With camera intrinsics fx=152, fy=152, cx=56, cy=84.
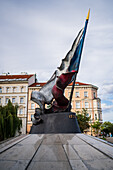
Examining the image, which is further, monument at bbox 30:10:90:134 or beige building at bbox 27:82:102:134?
beige building at bbox 27:82:102:134

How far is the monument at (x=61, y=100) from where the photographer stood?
6.35 metres

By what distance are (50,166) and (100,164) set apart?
29.8 inches

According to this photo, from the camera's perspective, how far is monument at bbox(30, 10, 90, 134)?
6.35 meters

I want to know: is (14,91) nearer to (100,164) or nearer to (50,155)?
(50,155)

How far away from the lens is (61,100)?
7777 mm

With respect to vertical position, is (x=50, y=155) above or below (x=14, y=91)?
below

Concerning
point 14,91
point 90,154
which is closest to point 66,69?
point 90,154

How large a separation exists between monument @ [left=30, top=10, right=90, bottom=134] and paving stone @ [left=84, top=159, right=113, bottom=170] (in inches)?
147

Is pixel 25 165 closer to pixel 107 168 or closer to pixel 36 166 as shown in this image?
pixel 36 166

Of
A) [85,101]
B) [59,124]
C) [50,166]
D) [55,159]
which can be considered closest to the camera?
[50,166]

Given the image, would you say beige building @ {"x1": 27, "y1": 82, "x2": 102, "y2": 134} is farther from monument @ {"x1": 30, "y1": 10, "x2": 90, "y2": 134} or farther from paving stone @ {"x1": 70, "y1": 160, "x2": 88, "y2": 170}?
paving stone @ {"x1": 70, "y1": 160, "x2": 88, "y2": 170}

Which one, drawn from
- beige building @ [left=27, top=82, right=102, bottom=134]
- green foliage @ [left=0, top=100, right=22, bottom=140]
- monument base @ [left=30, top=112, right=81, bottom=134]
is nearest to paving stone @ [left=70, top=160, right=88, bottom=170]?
monument base @ [left=30, top=112, right=81, bottom=134]

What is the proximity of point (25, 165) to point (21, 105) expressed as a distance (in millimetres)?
31811

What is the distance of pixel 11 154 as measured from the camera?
274 cm
